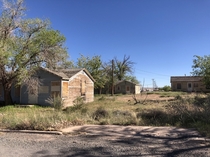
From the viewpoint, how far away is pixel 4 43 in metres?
14.9

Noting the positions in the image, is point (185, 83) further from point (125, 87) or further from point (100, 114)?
point (100, 114)

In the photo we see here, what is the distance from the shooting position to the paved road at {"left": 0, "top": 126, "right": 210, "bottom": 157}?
4.76 m

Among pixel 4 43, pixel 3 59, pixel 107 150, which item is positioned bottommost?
pixel 107 150

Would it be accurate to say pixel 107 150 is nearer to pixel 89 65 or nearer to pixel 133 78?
pixel 89 65

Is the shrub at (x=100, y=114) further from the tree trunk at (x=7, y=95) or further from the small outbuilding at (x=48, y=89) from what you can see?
the tree trunk at (x=7, y=95)

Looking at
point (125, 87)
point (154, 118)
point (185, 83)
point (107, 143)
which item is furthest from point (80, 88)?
point (185, 83)

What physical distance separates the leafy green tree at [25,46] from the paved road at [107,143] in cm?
1049

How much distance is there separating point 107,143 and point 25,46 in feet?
45.7

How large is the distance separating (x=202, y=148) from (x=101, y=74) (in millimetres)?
36890

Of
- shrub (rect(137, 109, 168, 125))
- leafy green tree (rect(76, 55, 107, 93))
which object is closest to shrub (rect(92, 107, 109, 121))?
shrub (rect(137, 109, 168, 125))

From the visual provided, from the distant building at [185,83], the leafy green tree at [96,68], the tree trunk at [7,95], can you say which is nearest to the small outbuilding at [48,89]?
the tree trunk at [7,95]

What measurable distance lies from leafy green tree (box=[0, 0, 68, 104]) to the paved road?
10487 mm

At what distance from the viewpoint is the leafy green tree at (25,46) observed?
51.2 feet

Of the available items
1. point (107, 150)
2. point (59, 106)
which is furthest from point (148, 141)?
point (59, 106)
